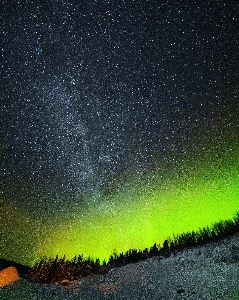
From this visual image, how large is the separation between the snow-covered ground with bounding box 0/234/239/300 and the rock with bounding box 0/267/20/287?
0.21 meters

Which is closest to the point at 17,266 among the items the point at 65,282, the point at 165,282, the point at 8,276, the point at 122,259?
the point at 8,276

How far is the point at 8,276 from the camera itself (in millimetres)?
6637

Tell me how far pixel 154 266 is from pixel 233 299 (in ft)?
8.40

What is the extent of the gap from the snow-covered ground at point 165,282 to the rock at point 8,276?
0.70 feet

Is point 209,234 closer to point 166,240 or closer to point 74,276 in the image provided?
point 166,240

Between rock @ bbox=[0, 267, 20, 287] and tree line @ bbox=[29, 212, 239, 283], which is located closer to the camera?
rock @ bbox=[0, 267, 20, 287]

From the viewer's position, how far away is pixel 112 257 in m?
7.94

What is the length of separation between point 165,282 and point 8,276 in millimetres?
3669

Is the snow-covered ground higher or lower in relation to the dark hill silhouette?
lower

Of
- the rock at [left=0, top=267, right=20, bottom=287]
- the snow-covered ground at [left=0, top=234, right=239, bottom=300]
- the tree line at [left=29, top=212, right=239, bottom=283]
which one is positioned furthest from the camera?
the tree line at [left=29, top=212, right=239, bottom=283]

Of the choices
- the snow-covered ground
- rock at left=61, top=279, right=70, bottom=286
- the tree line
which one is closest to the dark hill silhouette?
the tree line

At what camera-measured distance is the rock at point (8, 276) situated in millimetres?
6461

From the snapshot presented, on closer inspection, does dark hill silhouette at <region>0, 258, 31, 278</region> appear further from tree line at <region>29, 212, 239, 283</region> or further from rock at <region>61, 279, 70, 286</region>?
rock at <region>61, 279, 70, 286</region>

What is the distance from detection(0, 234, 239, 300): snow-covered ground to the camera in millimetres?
5104
